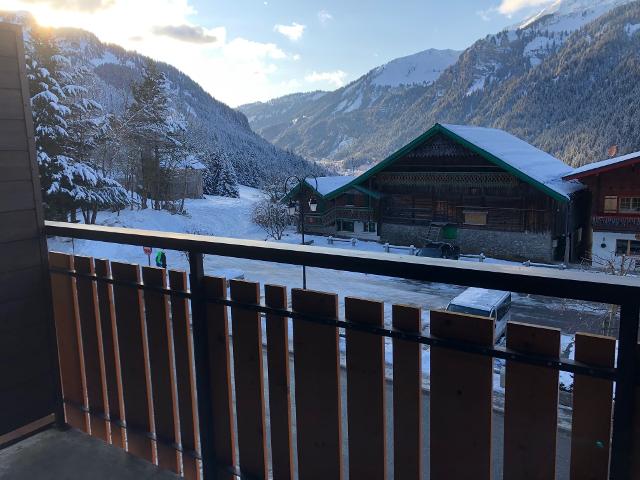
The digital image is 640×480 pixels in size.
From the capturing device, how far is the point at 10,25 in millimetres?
2742

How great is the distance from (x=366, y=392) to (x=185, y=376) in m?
1.05

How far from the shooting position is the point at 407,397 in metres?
1.91

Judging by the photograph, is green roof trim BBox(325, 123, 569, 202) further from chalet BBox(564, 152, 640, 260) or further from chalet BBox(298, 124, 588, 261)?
chalet BBox(564, 152, 640, 260)

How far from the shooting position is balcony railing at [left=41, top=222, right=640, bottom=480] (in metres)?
1.55

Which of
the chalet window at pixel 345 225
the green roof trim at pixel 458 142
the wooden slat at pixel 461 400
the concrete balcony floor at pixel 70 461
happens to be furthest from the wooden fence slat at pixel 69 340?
the chalet window at pixel 345 225

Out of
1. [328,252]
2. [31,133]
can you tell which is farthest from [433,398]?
[31,133]

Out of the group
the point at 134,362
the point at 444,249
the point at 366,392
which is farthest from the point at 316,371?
the point at 444,249

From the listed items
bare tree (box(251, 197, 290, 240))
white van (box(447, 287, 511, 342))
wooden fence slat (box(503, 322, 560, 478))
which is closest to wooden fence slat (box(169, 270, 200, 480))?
wooden fence slat (box(503, 322, 560, 478))

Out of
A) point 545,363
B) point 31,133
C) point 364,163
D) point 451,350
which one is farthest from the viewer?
point 364,163

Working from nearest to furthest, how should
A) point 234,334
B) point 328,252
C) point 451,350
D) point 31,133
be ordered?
point 451,350 < point 328,252 < point 234,334 < point 31,133

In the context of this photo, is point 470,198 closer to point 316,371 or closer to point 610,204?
point 610,204

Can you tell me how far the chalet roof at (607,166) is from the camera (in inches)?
972

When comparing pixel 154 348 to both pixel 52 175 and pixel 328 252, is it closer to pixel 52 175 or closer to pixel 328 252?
pixel 328 252

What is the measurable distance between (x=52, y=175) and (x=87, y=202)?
1887 mm
